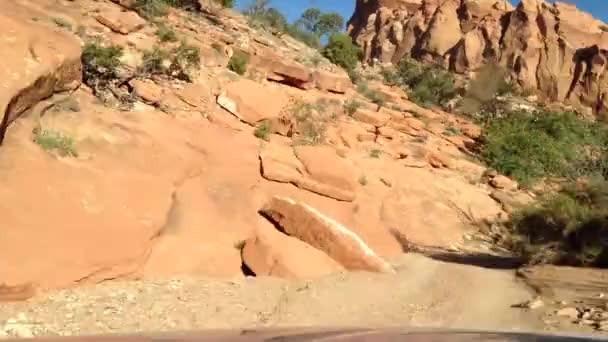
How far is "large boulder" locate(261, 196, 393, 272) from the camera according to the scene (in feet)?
31.1

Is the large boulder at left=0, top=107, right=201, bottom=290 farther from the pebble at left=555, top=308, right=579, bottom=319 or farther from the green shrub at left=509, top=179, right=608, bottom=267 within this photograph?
the green shrub at left=509, top=179, right=608, bottom=267

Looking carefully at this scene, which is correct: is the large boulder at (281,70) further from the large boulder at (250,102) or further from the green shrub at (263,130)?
the green shrub at (263,130)

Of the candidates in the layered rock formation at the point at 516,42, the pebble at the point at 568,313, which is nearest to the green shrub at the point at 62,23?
the pebble at the point at 568,313

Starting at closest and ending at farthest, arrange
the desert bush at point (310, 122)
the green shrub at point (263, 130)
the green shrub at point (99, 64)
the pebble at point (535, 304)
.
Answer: the pebble at point (535, 304), the green shrub at point (99, 64), the green shrub at point (263, 130), the desert bush at point (310, 122)

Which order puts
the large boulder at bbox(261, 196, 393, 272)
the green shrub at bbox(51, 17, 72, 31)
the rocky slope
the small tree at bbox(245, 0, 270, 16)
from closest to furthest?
1. the rocky slope
2. the large boulder at bbox(261, 196, 393, 272)
3. the green shrub at bbox(51, 17, 72, 31)
4. the small tree at bbox(245, 0, 270, 16)

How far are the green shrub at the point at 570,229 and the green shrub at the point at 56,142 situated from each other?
7252 millimetres

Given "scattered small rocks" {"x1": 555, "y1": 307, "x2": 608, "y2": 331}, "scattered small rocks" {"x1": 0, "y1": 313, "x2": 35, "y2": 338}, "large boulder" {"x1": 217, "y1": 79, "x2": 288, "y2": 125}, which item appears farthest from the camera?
"large boulder" {"x1": 217, "y1": 79, "x2": 288, "y2": 125}

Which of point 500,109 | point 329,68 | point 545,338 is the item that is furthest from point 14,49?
point 500,109

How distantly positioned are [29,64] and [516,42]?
46940 millimetres

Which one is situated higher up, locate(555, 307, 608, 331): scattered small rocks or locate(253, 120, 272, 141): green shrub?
locate(555, 307, 608, 331): scattered small rocks

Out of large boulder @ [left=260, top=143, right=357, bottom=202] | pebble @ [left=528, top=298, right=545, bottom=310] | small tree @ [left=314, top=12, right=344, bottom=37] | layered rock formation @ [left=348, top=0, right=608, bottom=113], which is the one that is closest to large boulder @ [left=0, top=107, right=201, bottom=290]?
large boulder @ [left=260, top=143, right=357, bottom=202]

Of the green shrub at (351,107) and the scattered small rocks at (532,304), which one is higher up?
the scattered small rocks at (532,304)

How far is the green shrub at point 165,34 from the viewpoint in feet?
50.4

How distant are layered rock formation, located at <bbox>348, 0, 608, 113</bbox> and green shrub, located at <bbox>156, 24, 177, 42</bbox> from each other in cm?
3698
